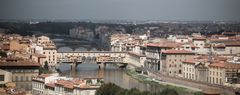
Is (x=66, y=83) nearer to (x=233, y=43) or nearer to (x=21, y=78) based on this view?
(x=21, y=78)

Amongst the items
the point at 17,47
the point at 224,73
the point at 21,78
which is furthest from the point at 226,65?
the point at 17,47

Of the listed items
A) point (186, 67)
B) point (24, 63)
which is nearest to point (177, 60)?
point (186, 67)

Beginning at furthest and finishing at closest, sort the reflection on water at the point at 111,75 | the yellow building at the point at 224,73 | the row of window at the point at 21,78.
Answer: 1. the reflection on water at the point at 111,75
2. the yellow building at the point at 224,73
3. the row of window at the point at 21,78

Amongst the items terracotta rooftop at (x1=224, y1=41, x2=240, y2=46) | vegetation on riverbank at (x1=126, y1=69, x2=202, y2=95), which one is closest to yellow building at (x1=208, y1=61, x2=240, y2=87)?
vegetation on riverbank at (x1=126, y1=69, x2=202, y2=95)

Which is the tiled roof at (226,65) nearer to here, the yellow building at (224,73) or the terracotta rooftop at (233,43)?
the yellow building at (224,73)

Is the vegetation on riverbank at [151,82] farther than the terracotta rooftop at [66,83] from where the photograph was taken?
Yes

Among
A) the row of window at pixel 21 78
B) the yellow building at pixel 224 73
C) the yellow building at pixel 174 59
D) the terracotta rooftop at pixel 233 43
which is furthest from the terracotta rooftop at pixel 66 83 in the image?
the terracotta rooftop at pixel 233 43

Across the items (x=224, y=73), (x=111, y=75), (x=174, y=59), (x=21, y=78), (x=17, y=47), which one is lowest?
(x=111, y=75)

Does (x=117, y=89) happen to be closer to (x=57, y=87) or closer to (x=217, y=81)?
(x=57, y=87)
